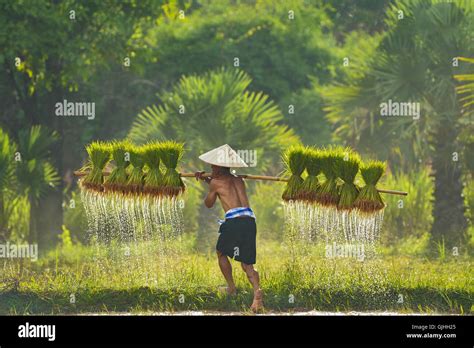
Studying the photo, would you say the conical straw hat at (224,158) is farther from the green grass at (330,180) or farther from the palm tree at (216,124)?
the palm tree at (216,124)

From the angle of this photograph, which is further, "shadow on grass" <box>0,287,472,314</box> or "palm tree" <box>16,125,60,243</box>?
"palm tree" <box>16,125,60,243</box>

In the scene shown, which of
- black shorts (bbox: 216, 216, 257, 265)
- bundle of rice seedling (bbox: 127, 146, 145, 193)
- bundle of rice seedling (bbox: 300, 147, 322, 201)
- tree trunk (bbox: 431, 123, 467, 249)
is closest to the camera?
black shorts (bbox: 216, 216, 257, 265)

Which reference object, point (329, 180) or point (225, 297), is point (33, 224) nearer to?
point (225, 297)

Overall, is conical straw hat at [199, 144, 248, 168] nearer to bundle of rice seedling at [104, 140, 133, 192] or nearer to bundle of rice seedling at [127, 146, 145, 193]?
bundle of rice seedling at [127, 146, 145, 193]

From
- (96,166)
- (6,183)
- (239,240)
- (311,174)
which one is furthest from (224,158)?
(6,183)

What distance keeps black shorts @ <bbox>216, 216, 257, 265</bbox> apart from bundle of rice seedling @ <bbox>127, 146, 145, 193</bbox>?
1.44 metres

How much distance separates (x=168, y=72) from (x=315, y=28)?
427cm

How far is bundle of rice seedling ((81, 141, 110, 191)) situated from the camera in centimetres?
1686

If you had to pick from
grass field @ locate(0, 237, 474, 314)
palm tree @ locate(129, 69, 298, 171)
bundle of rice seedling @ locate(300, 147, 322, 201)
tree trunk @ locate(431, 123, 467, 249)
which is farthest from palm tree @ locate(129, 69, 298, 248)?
bundle of rice seedling @ locate(300, 147, 322, 201)

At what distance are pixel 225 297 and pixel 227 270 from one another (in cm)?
50

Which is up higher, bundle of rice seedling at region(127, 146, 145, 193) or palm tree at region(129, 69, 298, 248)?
palm tree at region(129, 69, 298, 248)

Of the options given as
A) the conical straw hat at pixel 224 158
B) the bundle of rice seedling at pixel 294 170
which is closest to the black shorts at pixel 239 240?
the conical straw hat at pixel 224 158

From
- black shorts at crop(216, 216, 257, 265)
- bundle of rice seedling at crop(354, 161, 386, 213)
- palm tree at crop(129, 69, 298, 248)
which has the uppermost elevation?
palm tree at crop(129, 69, 298, 248)
